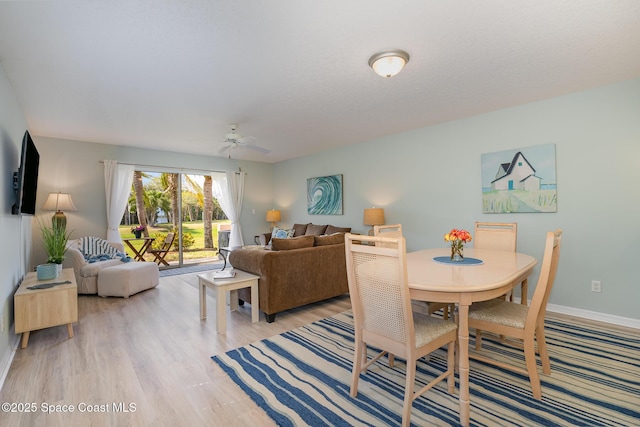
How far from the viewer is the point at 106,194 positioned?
514 cm

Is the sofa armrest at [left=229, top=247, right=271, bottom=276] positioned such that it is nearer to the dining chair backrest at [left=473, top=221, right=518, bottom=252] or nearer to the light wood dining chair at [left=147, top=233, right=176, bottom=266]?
the dining chair backrest at [left=473, top=221, right=518, bottom=252]

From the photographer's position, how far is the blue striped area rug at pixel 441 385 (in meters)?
1.67

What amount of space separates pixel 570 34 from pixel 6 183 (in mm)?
4621

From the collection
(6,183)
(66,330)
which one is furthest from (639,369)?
(6,183)

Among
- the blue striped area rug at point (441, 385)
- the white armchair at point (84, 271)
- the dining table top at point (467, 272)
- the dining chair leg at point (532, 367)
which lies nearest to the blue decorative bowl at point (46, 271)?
the white armchair at point (84, 271)

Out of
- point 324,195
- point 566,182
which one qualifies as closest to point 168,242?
point 324,195

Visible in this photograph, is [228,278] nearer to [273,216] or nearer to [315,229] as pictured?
[315,229]

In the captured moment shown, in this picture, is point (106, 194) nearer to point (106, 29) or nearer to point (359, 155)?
point (106, 29)

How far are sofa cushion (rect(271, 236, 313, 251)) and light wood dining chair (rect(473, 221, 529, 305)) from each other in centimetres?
185

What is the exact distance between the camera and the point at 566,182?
3.20m

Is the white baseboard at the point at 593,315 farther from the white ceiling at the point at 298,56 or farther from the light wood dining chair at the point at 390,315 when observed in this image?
the white ceiling at the point at 298,56

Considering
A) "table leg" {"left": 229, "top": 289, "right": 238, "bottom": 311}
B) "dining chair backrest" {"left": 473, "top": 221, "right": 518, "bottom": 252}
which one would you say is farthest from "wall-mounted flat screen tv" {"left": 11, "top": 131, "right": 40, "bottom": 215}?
"dining chair backrest" {"left": 473, "top": 221, "right": 518, "bottom": 252}

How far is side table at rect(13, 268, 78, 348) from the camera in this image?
253 cm

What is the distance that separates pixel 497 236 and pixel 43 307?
432 centimetres
